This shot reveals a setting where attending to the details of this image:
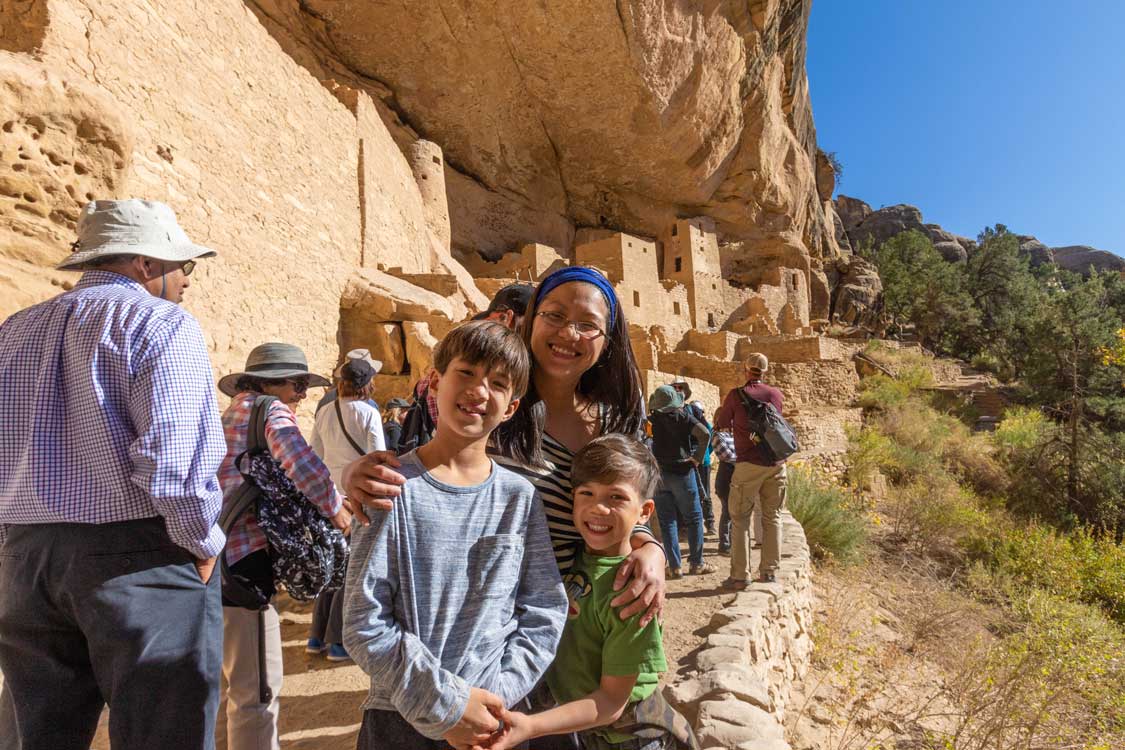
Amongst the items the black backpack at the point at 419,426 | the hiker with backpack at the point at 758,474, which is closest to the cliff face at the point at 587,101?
the hiker with backpack at the point at 758,474

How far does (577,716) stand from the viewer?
4.18 feet

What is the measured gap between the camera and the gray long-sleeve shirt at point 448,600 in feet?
3.65

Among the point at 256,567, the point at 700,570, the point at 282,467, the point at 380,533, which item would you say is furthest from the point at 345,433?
the point at 700,570

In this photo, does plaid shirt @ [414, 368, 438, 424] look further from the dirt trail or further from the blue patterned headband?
the dirt trail

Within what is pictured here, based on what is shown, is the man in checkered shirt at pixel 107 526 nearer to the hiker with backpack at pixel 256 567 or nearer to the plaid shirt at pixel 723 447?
the hiker with backpack at pixel 256 567

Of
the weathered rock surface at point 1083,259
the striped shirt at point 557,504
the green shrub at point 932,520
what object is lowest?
the green shrub at point 932,520

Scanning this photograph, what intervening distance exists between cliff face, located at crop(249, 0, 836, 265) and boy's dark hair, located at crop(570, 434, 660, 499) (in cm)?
1270

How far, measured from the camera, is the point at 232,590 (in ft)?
6.44

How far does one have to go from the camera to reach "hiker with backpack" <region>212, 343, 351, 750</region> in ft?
6.64

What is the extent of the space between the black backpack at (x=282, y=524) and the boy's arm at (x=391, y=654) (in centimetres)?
107

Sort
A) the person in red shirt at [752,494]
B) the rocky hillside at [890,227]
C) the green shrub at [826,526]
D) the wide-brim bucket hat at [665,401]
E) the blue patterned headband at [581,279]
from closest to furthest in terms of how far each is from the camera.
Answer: the blue patterned headband at [581,279]
the person in red shirt at [752,494]
the wide-brim bucket hat at [665,401]
the green shrub at [826,526]
the rocky hillside at [890,227]

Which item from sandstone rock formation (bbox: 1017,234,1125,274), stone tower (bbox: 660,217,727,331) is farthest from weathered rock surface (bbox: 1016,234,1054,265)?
stone tower (bbox: 660,217,727,331)

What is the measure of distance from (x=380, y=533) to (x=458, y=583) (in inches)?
7.8

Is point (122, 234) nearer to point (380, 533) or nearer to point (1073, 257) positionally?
point (380, 533)
